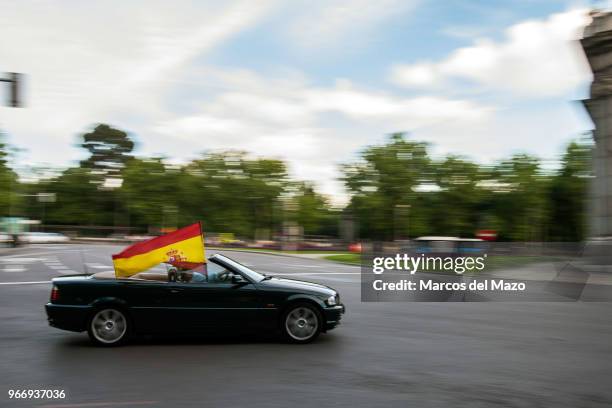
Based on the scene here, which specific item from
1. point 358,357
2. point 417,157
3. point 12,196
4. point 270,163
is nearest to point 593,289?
point 358,357

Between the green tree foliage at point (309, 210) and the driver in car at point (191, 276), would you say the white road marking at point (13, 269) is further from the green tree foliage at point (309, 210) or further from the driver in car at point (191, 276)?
the green tree foliage at point (309, 210)

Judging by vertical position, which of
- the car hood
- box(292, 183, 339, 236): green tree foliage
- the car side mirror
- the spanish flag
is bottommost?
the car hood

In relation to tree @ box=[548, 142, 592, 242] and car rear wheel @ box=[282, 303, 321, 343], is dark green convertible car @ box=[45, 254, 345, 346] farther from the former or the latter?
tree @ box=[548, 142, 592, 242]

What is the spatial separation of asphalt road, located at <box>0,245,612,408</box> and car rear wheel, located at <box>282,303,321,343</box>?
0.69 ft

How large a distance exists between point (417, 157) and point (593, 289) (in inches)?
1942

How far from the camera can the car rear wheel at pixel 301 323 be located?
905 cm

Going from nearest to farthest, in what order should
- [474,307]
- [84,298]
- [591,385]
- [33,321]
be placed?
1. [591,385]
2. [84,298]
3. [33,321]
4. [474,307]

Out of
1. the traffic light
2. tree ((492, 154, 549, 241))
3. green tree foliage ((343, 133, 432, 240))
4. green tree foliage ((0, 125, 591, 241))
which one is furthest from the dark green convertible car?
tree ((492, 154, 549, 241))

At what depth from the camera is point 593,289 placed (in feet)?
63.5

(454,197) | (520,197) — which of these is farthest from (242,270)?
(520,197)

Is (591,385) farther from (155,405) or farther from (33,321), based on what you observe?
(33,321)

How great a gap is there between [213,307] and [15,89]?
11463mm

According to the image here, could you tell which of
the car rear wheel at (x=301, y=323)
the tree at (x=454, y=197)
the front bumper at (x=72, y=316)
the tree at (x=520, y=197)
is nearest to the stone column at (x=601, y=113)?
the car rear wheel at (x=301, y=323)

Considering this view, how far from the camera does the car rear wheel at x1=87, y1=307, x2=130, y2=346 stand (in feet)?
28.8
